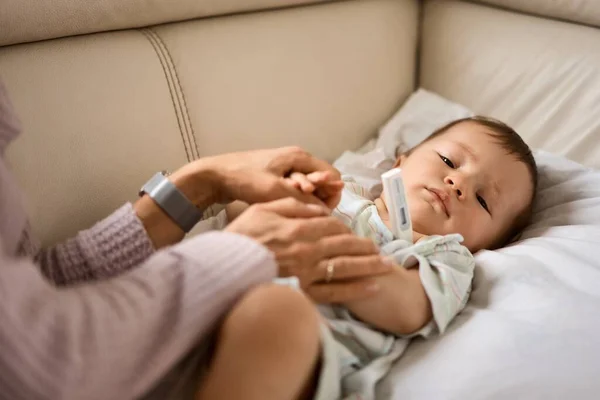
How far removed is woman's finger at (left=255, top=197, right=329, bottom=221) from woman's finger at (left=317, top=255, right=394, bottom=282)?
0.07 metres

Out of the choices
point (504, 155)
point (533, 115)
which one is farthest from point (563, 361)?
point (533, 115)

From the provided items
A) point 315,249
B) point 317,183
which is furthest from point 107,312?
point 317,183

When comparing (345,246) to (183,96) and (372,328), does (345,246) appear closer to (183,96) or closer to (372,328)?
(372,328)

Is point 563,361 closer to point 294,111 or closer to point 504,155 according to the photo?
point 504,155

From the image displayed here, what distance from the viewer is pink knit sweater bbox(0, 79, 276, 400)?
1.80ft

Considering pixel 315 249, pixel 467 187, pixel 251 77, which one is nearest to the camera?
pixel 315 249

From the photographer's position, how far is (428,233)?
1.08m

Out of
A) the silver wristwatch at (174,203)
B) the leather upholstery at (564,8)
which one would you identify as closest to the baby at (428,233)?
the silver wristwatch at (174,203)

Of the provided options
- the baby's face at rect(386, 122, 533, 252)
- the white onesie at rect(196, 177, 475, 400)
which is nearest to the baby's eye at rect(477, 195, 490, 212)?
the baby's face at rect(386, 122, 533, 252)

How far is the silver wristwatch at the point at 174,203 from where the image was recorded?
881 mm

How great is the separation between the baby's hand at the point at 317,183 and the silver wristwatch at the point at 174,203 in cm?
15

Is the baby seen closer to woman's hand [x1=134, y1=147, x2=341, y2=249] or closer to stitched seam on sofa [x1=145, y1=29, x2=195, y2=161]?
woman's hand [x1=134, y1=147, x2=341, y2=249]

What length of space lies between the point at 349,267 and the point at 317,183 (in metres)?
0.16

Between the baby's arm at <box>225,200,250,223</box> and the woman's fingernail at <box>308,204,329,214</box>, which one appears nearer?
the woman's fingernail at <box>308,204,329,214</box>
